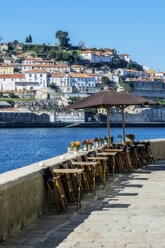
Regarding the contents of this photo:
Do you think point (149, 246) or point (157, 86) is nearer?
point (149, 246)

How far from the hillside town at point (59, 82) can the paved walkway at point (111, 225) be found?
335 feet

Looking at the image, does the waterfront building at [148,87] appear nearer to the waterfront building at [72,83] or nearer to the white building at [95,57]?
the waterfront building at [72,83]

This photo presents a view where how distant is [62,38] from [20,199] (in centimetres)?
16953

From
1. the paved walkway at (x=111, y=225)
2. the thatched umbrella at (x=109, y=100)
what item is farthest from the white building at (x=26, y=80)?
the paved walkway at (x=111, y=225)

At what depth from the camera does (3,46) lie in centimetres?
16775

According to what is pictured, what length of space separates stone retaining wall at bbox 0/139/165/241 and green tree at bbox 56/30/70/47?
553 ft

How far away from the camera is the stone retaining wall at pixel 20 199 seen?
4.73 m

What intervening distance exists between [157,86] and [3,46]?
54378 mm

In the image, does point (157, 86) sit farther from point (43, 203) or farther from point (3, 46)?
point (43, 203)

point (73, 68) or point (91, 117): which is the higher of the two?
point (73, 68)

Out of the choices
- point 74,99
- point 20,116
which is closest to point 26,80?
point 74,99

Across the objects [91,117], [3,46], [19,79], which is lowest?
[91,117]

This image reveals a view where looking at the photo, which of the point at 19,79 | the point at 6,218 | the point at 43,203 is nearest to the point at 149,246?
the point at 6,218

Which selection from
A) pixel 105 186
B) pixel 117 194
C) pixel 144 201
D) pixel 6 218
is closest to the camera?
pixel 6 218
